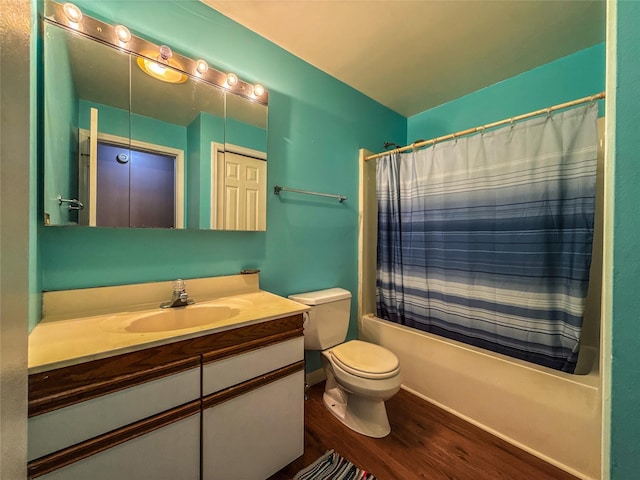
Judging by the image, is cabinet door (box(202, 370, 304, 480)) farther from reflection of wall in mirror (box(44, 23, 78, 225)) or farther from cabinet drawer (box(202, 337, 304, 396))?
reflection of wall in mirror (box(44, 23, 78, 225))

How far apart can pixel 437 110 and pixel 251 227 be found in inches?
81.3

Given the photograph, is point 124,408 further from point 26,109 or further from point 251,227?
point 251,227

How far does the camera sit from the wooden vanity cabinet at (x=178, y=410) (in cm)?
66

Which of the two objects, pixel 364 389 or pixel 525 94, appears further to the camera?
pixel 525 94

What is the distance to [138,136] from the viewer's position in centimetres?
113

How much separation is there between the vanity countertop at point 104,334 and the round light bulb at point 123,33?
121 cm

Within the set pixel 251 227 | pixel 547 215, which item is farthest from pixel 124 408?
pixel 547 215

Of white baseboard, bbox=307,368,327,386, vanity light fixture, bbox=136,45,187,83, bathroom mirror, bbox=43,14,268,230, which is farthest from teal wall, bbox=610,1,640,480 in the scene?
Answer: white baseboard, bbox=307,368,327,386

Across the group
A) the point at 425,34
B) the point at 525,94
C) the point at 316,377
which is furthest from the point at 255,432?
the point at 525,94

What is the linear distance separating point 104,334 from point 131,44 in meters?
1.25

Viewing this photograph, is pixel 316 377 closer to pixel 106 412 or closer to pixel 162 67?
pixel 106 412

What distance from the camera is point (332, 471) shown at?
1182 mm

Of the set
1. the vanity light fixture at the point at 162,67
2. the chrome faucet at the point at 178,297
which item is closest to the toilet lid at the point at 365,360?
the chrome faucet at the point at 178,297

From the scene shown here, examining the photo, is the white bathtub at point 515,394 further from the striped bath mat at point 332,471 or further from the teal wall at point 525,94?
the teal wall at point 525,94
